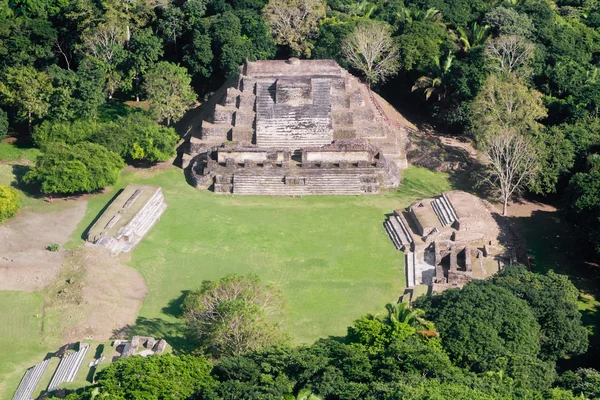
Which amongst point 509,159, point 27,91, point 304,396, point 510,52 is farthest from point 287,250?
point 510,52

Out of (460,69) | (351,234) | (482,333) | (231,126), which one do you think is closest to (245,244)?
(351,234)

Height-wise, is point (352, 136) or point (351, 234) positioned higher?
point (352, 136)

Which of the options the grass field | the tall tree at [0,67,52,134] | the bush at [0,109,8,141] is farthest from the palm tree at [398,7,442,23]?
the bush at [0,109,8,141]

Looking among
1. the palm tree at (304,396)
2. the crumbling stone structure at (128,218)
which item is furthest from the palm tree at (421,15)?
the palm tree at (304,396)

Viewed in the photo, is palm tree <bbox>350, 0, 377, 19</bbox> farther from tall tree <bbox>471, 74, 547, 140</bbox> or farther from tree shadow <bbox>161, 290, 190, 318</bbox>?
tree shadow <bbox>161, 290, 190, 318</bbox>

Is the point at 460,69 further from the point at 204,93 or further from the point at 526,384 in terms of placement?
the point at 526,384
